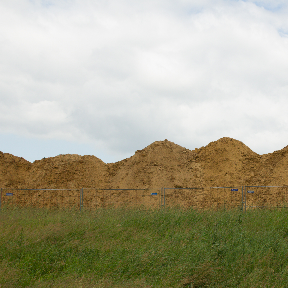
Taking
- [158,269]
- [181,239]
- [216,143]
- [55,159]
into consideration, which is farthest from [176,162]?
[158,269]

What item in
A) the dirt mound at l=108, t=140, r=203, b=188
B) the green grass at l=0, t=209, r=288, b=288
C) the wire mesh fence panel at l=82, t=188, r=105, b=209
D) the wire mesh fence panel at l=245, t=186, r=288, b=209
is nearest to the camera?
the green grass at l=0, t=209, r=288, b=288

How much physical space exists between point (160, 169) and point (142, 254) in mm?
18259

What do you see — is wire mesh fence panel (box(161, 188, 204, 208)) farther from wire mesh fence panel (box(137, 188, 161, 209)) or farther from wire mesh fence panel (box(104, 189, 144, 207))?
wire mesh fence panel (box(104, 189, 144, 207))

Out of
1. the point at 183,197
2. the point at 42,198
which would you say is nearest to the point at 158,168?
the point at 183,197

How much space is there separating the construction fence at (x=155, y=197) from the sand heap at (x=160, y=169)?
1.20m

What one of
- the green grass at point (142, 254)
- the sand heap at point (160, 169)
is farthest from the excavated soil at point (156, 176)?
the green grass at point (142, 254)

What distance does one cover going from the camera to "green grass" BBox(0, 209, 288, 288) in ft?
23.7

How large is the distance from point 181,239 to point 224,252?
5.71 ft

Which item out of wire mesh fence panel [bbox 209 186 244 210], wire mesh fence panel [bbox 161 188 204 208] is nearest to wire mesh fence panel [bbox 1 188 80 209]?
wire mesh fence panel [bbox 161 188 204 208]

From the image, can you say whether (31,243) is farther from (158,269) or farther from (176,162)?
(176,162)

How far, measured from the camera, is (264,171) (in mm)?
25969

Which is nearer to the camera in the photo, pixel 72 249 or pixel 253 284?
pixel 253 284

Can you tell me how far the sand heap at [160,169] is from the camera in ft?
85.2

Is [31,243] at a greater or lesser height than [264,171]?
lesser
